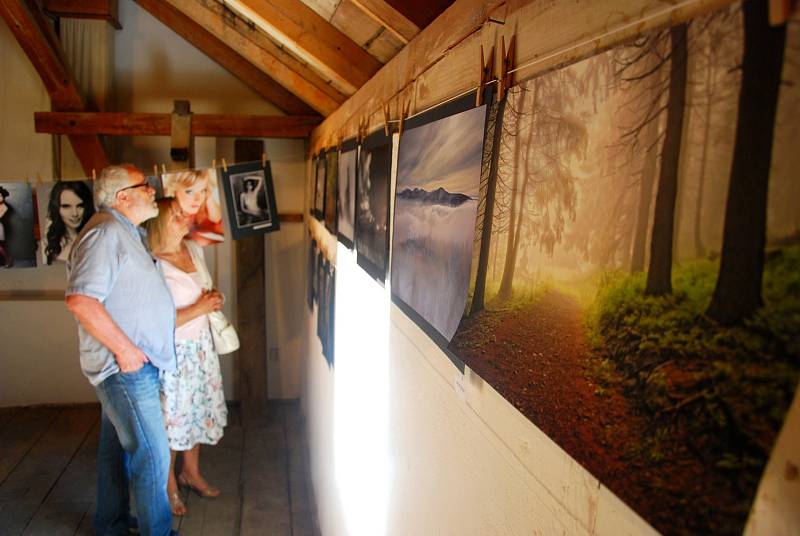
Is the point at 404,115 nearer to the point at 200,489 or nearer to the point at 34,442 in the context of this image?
the point at 200,489

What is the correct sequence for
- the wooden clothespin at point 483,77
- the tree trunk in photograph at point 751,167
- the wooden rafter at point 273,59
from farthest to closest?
the wooden rafter at point 273,59
the wooden clothespin at point 483,77
the tree trunk in photograph at point 751,167

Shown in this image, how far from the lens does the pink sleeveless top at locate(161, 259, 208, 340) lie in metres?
2.82

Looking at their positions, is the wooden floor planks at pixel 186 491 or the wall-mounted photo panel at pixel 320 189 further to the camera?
the wooden floor planks at pixel 186 491

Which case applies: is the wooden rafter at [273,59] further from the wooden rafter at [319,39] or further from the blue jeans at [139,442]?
the blue jeans at [139,442]

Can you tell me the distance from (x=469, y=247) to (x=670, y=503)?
1.37 ft

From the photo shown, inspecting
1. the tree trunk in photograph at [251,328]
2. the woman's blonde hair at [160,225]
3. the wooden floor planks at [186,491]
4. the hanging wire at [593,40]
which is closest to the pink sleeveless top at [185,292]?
the woman's blonde hair at [160,225]

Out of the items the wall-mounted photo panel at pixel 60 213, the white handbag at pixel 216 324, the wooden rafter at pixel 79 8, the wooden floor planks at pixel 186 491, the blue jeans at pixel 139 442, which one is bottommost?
the wooden floor planks at pixel 186 491

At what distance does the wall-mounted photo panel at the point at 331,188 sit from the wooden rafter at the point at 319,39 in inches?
16.6

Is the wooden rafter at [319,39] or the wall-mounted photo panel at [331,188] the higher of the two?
the wooden rafter at [319,39]

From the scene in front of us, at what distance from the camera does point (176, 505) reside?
3.07 m

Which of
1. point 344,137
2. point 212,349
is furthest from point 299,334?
point 344,137

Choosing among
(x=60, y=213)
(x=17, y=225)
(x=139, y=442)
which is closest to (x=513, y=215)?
(x=139, y=442)

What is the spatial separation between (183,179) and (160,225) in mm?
544

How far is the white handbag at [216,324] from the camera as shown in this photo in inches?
119
